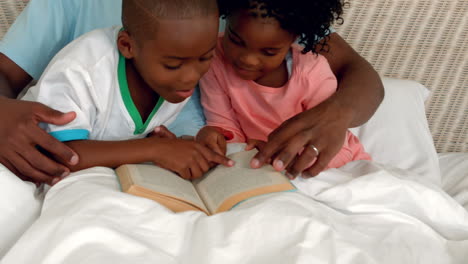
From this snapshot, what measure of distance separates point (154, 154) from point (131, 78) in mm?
206

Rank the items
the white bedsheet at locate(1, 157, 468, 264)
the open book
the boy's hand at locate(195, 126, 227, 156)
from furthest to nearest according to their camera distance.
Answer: the boy's hand at locate(195, 126, 227, 156), the open book, the white bedsheet at locate(1, 157, 468, 264)

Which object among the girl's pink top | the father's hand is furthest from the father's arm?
the girl's pink top

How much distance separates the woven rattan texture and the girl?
0.37 metres

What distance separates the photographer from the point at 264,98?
1221 millimetres

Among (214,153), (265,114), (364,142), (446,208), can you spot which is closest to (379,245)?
(446,208)

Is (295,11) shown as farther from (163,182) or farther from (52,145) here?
(52,145)

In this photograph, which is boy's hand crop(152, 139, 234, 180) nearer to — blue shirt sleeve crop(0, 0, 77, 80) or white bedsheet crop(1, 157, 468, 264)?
white bedsheet crop(1, 157, 468, 264)

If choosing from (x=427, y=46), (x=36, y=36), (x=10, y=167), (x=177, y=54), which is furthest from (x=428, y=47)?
(x=10, y=167)

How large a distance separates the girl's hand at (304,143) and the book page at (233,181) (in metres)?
0.02

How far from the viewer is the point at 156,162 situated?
989mm

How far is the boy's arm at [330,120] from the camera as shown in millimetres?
954

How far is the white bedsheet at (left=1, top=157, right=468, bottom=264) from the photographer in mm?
699

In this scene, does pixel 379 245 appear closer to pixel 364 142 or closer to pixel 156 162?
pixel 156 162

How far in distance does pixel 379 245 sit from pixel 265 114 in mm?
517
